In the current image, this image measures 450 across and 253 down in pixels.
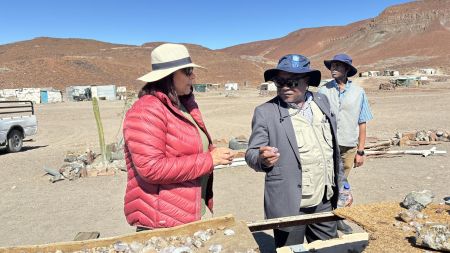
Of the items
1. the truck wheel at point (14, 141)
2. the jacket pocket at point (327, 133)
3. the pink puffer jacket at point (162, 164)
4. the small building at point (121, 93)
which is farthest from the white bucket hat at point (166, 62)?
the small building at point (121, 93)

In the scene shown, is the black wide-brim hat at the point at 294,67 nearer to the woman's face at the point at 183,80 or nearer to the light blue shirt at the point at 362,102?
the woman's face at the point at 183,80

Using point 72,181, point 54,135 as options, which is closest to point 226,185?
point 72,181

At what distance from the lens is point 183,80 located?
261 cm

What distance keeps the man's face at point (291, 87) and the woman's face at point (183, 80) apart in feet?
2.52

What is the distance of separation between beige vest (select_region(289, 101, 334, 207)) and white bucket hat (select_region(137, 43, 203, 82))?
979 millimetres

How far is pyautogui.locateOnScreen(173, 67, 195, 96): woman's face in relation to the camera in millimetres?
2578

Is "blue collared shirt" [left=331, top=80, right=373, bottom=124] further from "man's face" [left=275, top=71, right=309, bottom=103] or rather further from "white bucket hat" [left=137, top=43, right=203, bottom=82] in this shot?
"white bucket hat" [left=137, top=43, right=203, bottom=82]

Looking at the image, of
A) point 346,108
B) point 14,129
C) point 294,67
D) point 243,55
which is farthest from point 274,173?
point 243,55

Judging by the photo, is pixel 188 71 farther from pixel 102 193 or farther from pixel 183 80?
pixel 102 193

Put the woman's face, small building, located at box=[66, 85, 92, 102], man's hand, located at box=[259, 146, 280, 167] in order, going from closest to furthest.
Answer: the woman's face → man's hand, located at box=[259, 146, 280, 167] → small building, located at box=[66, 85, 92, 102]

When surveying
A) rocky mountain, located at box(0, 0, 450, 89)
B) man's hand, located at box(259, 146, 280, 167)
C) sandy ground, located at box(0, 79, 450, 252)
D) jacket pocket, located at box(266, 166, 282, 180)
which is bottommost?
sandy ground, located at box(0, 79, 450, 252)

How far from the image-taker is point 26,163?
451 inches

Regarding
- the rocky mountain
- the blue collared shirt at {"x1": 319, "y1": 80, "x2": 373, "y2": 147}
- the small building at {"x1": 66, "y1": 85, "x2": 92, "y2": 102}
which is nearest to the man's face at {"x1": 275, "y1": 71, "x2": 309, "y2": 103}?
the blue collared shirt at {"x1": 319, "y1": 80, "x2": 373, "y2": 147}

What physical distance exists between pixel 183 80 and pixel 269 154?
0.76 m
